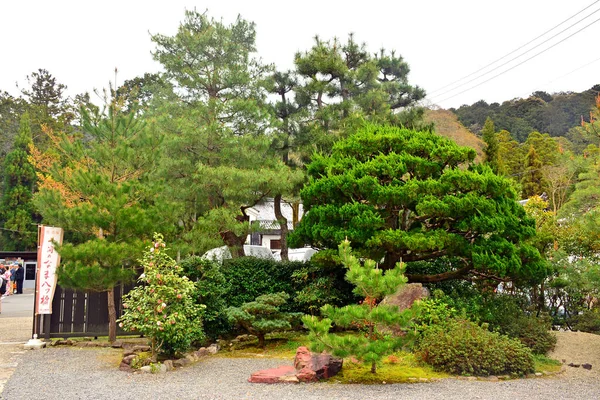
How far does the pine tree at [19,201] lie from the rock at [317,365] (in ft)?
82.6

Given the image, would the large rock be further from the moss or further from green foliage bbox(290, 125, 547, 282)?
the moss

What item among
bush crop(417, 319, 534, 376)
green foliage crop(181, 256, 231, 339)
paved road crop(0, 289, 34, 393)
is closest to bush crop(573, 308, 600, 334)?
bush crop(417, 319, 534, 376)

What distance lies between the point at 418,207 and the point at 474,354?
8.81 feet

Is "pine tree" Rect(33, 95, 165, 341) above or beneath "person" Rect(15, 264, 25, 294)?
above

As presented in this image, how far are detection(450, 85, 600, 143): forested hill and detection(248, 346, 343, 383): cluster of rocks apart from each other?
37.6 meters

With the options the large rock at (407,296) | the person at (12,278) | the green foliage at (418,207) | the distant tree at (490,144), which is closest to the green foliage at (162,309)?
the green foliage at (418,207)

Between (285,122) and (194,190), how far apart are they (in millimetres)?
3347

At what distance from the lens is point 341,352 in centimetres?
614

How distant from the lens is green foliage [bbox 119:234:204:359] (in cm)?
731

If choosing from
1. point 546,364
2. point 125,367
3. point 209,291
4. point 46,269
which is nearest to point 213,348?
point 209,291

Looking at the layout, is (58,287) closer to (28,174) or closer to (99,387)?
(99,387)

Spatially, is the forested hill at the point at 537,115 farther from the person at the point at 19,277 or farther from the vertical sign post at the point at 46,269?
the vertical sign post at the point at 46,269

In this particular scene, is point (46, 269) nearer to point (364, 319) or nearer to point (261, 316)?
point (261, 316)

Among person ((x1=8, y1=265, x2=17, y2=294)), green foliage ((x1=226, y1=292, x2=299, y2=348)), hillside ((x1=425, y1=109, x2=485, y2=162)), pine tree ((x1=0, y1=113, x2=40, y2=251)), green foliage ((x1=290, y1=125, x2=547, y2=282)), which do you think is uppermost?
hillside ((x1=425, y1=109, x2=485, y2=162))
